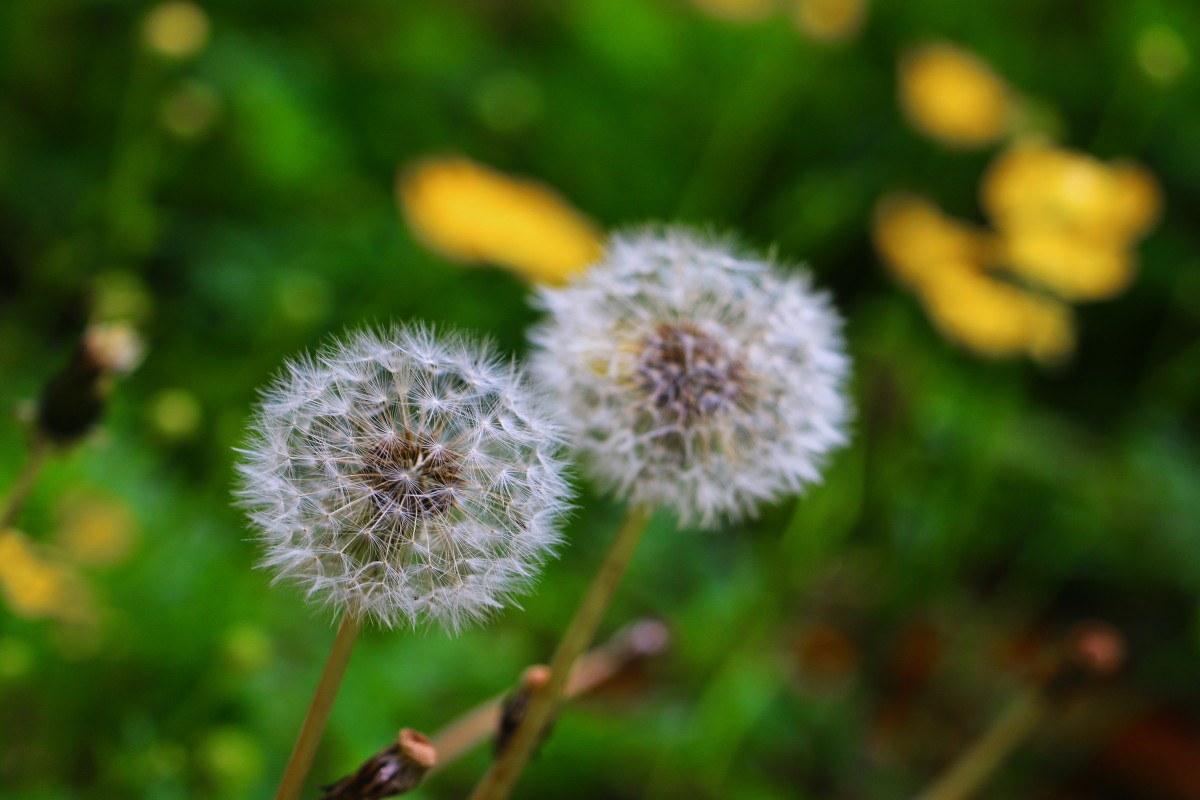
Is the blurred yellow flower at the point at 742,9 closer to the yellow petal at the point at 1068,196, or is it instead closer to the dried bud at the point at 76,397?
the yellow petal at the point at 1068,196

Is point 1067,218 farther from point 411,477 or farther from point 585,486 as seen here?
point 411,477

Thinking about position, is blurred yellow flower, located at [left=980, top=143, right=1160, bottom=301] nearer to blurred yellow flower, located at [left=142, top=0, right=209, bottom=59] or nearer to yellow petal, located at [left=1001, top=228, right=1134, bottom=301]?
yellow petal, located at [left=1001, top=228, right=1134, bottom=301]

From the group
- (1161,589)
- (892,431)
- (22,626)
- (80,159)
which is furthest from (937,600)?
(80,159)

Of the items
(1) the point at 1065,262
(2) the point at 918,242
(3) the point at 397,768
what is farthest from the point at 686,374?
(2) the point at 918,242

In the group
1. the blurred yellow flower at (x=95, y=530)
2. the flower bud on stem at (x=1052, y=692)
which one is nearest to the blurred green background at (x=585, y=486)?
the blurred yellow flower at (x=95, y=530)

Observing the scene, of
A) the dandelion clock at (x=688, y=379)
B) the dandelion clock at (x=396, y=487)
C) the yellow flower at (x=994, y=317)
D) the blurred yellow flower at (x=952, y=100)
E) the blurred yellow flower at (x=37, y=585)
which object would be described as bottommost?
the blurred yellow flower at (x=37, y=585)

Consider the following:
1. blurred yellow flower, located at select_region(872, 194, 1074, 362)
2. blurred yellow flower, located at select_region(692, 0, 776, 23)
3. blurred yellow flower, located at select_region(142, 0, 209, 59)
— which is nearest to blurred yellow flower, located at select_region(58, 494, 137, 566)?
blurred yellow flower, located at select_region(142, 0, 209, 59)

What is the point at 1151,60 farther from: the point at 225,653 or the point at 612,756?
the point at 225,653

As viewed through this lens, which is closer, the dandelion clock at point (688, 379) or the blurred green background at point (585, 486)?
the dandelion clock at point (688, 379)
